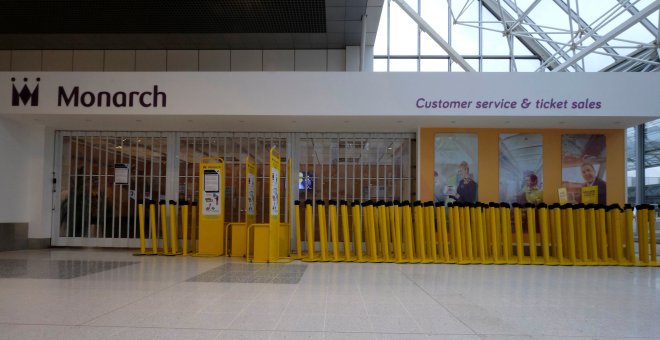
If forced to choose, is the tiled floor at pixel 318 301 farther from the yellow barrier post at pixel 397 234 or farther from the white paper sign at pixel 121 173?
the white paper sign at pixel 121 173

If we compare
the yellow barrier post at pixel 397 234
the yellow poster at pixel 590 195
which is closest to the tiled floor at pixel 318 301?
the yellow barrier post at pixel 397 234

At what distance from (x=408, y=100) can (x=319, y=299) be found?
5.42 meters

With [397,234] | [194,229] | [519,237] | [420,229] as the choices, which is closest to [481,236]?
[519,237]

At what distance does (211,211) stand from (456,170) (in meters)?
5.24

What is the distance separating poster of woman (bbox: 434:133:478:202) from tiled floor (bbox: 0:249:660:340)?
Result: 2.42 m

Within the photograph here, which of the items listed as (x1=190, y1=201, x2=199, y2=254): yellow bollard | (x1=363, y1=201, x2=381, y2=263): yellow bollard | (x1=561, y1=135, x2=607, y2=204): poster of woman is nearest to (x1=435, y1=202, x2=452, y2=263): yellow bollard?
(x1=363, y1=201, x2=381, y2=263): yellow bollard

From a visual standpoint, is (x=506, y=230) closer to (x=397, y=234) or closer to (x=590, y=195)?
(x=397, y=234)

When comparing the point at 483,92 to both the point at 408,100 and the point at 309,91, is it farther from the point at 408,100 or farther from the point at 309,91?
the point at 309,91

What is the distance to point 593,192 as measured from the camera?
10781mm

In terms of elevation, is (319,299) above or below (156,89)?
below

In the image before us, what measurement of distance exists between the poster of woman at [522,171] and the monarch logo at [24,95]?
966cm

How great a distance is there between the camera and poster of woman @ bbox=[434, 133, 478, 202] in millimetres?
11000

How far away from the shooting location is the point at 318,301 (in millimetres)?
5508

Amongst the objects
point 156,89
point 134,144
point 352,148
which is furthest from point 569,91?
point 134,144
